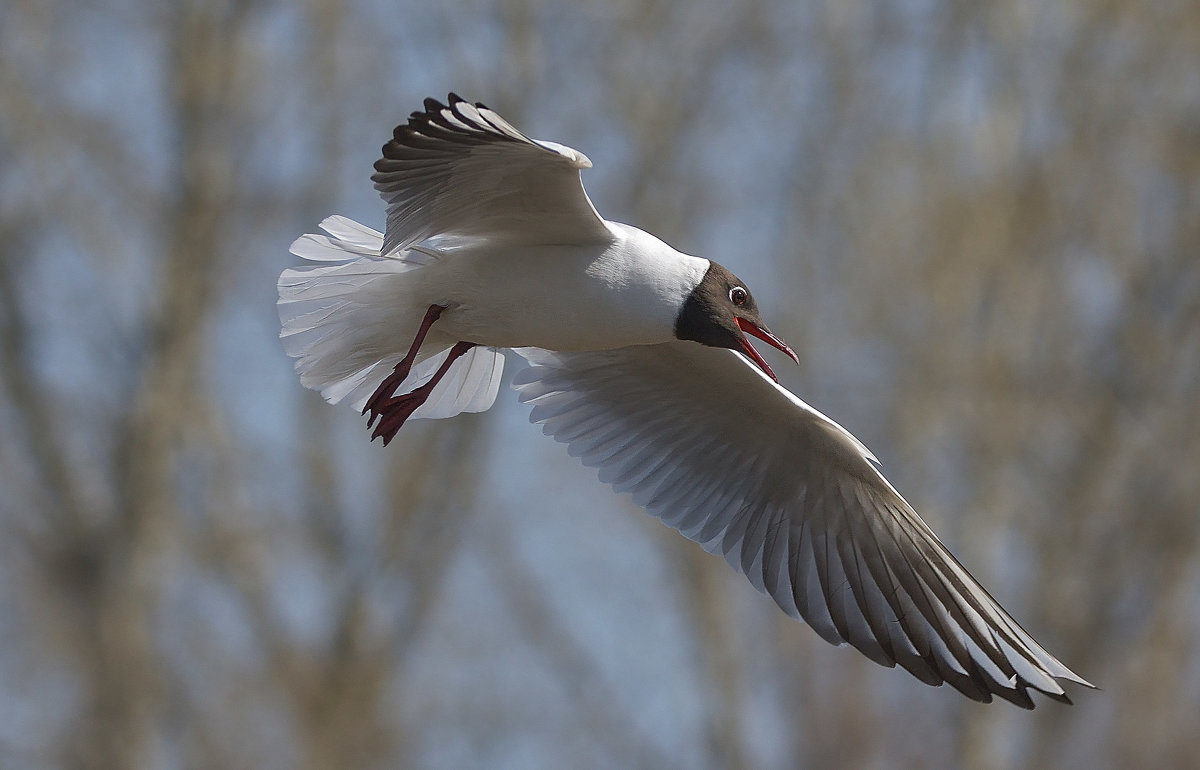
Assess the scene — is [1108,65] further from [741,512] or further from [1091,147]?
[741,512]

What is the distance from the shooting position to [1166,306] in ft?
36.4

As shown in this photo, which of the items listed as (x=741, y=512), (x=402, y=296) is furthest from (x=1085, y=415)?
(x=402, y=296)

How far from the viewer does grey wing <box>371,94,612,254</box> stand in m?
4.16

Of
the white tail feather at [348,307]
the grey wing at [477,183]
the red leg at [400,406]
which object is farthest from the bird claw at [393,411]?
the grey wing at [477,183]

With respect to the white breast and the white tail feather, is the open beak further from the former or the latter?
the white tail feather

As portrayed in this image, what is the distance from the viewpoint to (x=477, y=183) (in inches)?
176

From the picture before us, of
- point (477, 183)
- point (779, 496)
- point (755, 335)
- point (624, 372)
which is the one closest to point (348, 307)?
point (477, 183)

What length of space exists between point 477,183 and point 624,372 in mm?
1150

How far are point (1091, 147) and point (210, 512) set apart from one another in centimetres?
594

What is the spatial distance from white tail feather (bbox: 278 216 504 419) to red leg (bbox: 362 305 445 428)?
71 millimetres

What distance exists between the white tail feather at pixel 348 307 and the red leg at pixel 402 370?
2.8 inches

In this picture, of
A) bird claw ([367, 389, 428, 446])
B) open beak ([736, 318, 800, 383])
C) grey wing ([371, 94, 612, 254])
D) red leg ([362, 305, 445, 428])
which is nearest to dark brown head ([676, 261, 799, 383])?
open beak ([736, 318, 800, 383])

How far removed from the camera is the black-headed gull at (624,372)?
4504 mm

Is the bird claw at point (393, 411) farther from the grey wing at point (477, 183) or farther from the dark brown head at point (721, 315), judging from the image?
the dark brown head at point (721, 315)
